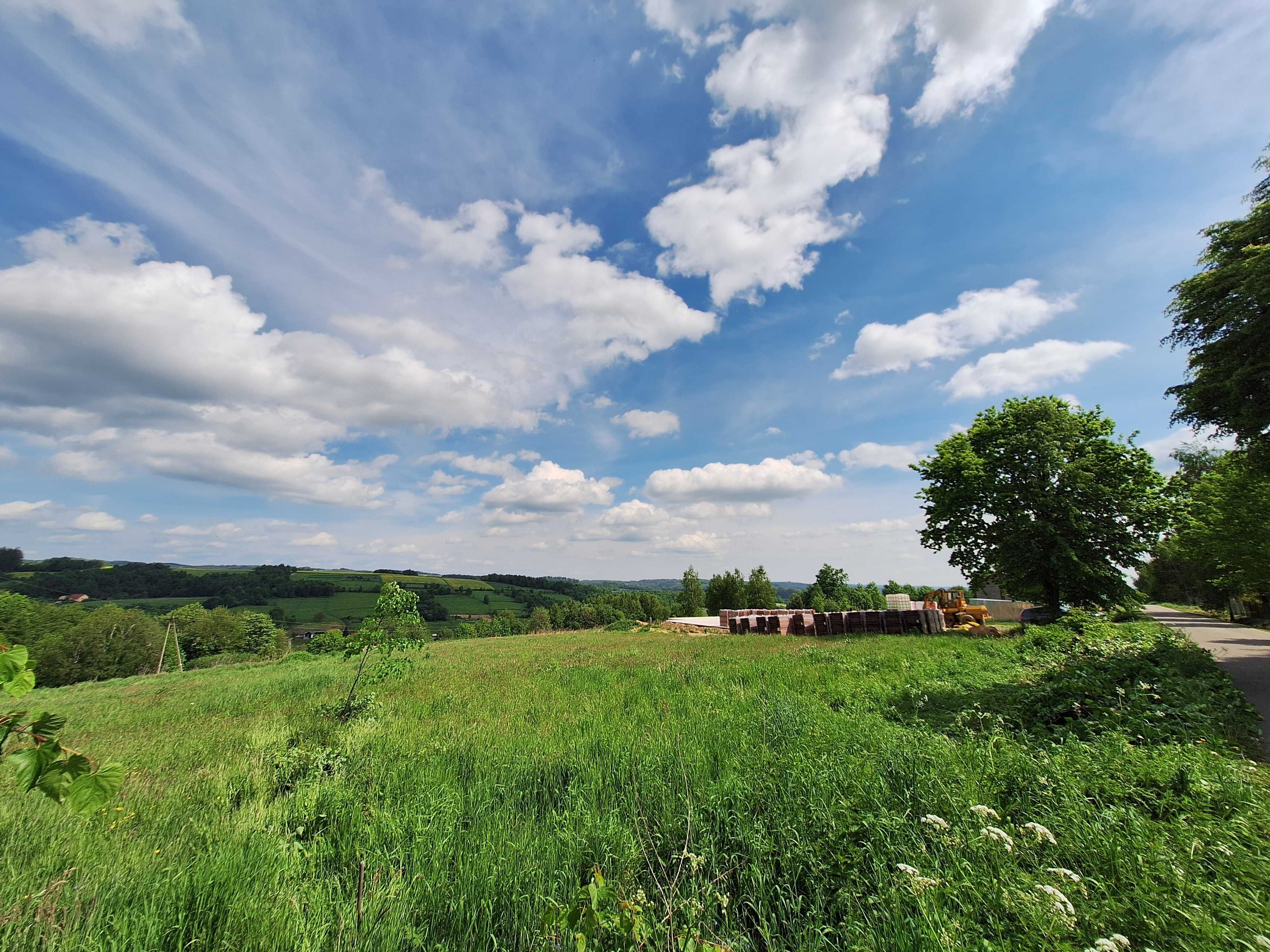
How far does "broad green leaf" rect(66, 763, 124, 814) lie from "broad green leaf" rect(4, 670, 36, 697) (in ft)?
1.16

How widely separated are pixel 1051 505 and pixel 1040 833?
22.8m

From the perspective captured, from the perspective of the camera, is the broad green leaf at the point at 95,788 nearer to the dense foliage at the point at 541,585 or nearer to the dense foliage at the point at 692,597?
the dense foliage at the point at 692,597

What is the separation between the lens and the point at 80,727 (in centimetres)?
1112

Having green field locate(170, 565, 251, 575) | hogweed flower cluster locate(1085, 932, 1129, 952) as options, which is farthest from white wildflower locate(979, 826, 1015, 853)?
green field locate(170, 565, 251, 575)

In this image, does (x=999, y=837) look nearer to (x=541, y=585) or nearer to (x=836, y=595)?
(x=836, y=595)

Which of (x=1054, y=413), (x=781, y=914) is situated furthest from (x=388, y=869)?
(x=1054, y=413)

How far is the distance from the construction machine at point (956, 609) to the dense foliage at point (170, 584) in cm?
12443

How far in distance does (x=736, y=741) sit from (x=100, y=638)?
69.4 metres

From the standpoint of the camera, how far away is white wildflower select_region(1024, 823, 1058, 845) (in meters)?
3.68

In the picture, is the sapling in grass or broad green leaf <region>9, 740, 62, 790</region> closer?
broad green leaf <region>9, 740, 62, 790</region>

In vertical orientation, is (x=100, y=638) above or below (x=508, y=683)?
below

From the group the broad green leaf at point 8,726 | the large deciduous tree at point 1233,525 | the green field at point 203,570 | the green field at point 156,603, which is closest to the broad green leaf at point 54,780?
the broad green leaf at point 8,726

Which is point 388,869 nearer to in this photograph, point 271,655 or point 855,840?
point 855,840

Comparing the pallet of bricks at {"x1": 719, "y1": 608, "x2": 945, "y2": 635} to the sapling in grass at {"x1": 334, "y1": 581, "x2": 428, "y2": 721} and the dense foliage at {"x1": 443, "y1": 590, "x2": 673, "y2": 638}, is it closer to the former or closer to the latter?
the sapling in grass at {"x1": 334, "y1": 581, "x2": 428, "y2": 721}
